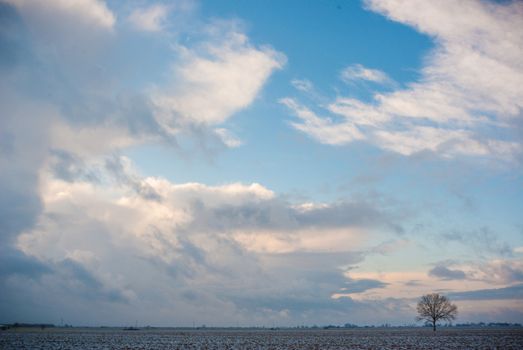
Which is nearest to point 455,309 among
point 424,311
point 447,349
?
point 424,311

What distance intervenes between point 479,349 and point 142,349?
47729 mm

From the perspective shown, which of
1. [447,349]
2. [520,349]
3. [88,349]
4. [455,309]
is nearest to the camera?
[520,349]

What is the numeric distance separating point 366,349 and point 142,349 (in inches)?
1307

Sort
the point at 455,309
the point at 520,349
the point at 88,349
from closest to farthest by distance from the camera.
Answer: the point at 520,349, the point at 88,349, the point at 455,309

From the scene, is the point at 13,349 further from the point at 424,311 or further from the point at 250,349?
the point at 424,311

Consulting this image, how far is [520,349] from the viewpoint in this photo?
56.6 meters

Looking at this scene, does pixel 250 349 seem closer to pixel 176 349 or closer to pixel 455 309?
pixel 176 349

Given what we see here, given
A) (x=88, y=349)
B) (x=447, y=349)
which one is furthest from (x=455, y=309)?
(x=88, y=349)

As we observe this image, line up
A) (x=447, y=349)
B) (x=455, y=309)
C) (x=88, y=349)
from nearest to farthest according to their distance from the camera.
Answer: (x=447, y=349) < (x=88, y=349) < (x=455, y=309)

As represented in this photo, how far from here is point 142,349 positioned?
2621 inches

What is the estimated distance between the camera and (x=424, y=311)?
165000 mm

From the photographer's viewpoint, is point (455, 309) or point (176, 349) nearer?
point (176, 349)

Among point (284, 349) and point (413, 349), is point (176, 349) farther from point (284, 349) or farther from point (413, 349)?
point (413, 349)

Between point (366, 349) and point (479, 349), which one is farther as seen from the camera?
point (366, 349)
